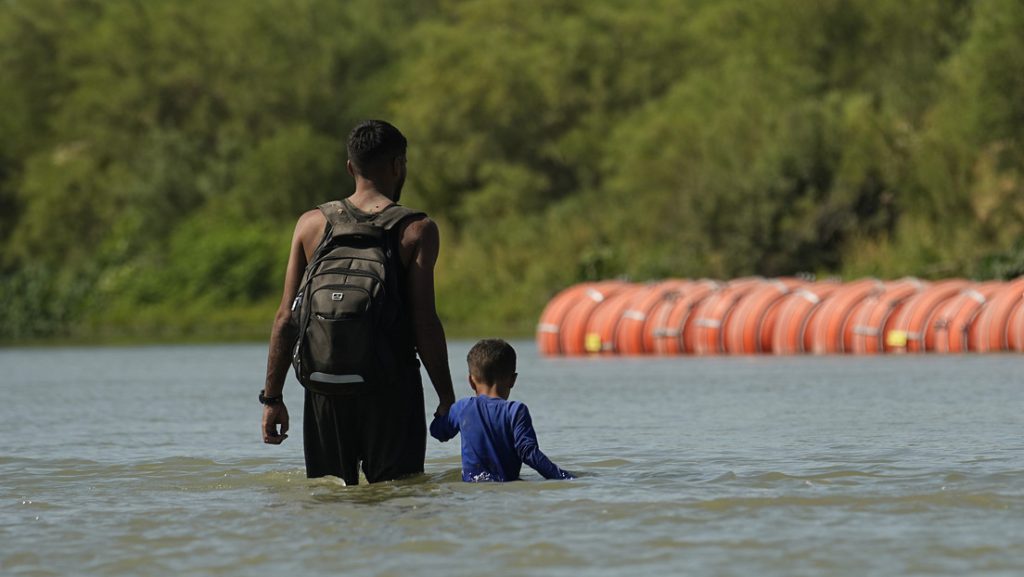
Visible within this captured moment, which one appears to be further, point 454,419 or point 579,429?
point 579,429

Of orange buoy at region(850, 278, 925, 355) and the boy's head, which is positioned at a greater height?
orange buoy at region(850, 278, 925, 355)

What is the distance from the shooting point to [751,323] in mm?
28125

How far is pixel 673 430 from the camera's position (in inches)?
526

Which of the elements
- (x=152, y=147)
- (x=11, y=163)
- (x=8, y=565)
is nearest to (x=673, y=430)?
(x=8, y=565)

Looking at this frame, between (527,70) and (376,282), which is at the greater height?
(527,70)

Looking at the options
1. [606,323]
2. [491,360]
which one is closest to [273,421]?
[491,360]

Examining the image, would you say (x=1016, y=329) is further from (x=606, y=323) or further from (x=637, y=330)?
(x=606, y=323)

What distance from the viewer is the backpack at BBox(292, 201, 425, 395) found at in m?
7.90

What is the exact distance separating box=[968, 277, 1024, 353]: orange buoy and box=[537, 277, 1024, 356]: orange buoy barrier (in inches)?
0.5

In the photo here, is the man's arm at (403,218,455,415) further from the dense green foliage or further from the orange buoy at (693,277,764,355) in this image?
the dense green foliage

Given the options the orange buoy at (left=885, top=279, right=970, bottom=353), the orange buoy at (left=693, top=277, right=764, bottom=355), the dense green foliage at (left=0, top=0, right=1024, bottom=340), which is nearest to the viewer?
the orange buoy at (left=885, top=279, right=970, bottom=353)

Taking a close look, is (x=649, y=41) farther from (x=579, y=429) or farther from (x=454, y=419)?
(x=454, y=419)

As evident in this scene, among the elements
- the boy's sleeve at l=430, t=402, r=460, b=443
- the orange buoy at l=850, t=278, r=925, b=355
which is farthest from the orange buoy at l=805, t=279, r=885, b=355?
the boy's sleeve at l=430, t=402, r=460, b=443

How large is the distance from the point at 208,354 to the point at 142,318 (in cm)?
2147
